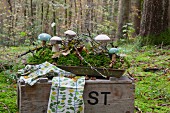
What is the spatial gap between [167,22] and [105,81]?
16.6 feet

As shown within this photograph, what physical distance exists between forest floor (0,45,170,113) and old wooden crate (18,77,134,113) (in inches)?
13.0

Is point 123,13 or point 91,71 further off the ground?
point 123,13

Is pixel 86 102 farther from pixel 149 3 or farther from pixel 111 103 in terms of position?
pixel 149 3

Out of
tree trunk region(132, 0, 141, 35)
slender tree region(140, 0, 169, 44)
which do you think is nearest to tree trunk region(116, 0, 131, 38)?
tree trunk region(132, 0, 141, 35)

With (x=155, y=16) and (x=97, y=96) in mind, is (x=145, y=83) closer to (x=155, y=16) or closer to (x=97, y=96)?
(x=97, y=96)

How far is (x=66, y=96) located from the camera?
2445 millimetres

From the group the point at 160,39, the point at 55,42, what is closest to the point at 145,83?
the point at 55,42

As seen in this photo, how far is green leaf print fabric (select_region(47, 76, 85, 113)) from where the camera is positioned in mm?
2436

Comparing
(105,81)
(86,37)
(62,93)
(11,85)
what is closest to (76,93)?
(62,93)

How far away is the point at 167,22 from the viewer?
709 centimetres

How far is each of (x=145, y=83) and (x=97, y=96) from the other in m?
1.85

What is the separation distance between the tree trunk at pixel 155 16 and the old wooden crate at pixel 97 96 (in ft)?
15.5

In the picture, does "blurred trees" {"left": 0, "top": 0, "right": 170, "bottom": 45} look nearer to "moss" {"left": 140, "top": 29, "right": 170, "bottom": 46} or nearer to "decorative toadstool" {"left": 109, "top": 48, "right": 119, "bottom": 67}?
"moss" {"left": 140, "top": 29, "right": 170, "bottom": 46}

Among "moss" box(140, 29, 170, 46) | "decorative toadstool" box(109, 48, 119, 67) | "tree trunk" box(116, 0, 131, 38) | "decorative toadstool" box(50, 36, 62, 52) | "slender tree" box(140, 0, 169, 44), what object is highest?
"tree trunk" box(116, 0, 131, 38)
